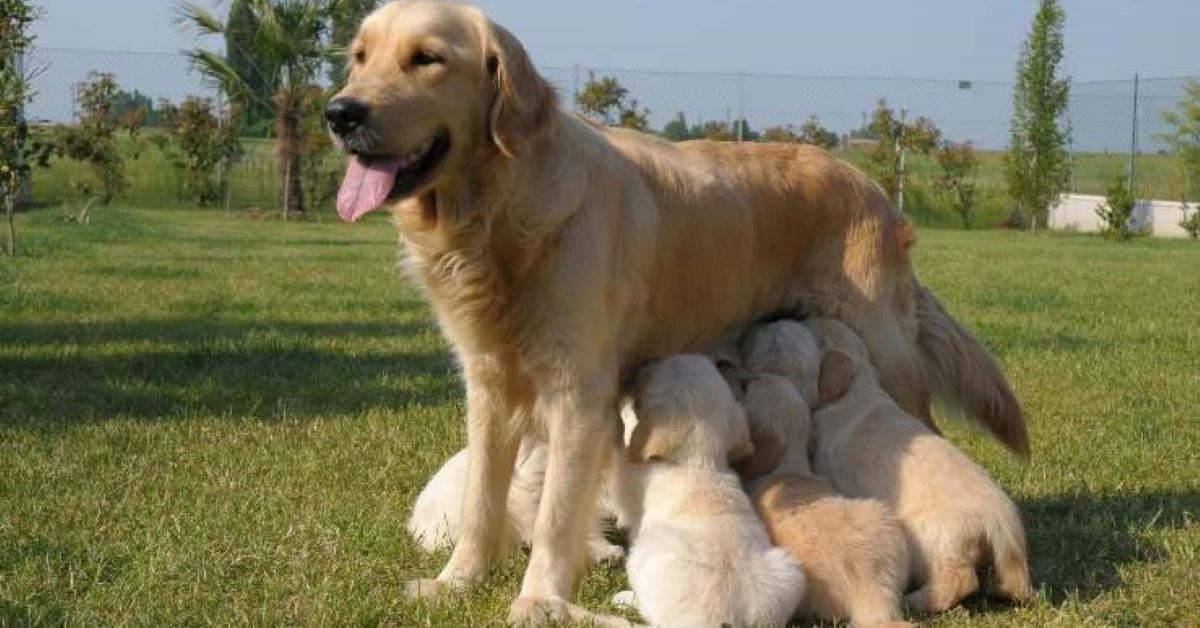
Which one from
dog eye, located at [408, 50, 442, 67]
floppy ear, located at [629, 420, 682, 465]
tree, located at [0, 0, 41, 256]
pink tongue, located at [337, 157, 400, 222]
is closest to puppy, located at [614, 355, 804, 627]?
floppy ear, located at [629, 420, 682, 465]

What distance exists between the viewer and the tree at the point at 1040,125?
2734cm

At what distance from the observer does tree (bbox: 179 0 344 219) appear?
2538cm

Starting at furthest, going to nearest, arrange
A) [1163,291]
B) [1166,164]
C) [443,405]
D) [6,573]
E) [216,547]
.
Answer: [1166,164] → [1163,291] → [443,405] → [216,547] → [6,573]

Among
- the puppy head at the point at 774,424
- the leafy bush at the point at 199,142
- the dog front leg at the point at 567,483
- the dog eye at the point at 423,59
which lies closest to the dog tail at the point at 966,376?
the puppy head at the point at 774,424

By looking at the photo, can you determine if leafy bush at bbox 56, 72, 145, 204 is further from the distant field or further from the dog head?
the dog head

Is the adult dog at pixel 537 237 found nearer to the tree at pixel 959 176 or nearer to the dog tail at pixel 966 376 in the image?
the dog tail at pixel 966 376

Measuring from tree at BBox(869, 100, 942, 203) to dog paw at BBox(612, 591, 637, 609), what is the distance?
25336 mm

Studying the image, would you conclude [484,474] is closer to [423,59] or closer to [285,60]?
[423,59]

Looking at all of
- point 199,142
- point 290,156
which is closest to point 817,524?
point 290,156

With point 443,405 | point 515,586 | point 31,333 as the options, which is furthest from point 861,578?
point 31,333

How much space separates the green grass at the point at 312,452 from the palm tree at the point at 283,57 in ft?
47.6

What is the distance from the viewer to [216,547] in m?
4.02

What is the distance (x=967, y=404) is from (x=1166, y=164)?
88.3ft

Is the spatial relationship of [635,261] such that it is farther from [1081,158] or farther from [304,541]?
[1081,158]
